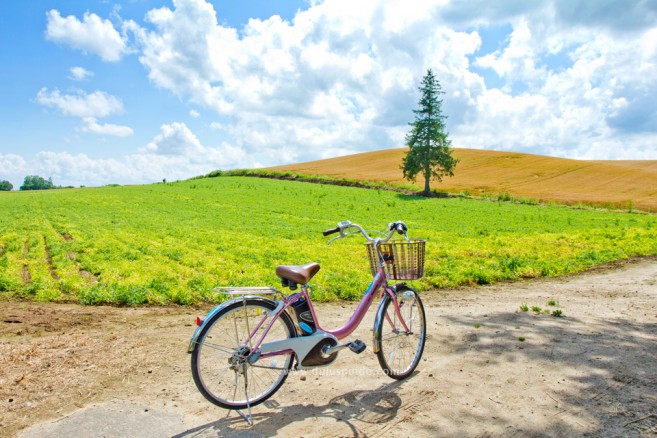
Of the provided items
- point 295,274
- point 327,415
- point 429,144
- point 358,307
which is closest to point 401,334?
point 358,307

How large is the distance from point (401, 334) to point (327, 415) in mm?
1448

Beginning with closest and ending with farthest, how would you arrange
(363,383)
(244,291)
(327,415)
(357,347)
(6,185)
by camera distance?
(244,291)
(327,415)
(357,347)
(363,383)
(6,185)

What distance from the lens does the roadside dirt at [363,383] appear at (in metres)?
4.02

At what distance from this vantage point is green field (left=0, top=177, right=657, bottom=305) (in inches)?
372

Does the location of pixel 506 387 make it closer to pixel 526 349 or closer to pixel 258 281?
pixel 526 349

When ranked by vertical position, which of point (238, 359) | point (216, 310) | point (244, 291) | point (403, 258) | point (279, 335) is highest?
point (403, 258)

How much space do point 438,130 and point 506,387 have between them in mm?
48440

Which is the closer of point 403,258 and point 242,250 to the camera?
point 403,258

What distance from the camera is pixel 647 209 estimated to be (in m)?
40.2

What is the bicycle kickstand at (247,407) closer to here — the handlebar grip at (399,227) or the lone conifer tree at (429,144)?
the handlebar grip at (399,227)

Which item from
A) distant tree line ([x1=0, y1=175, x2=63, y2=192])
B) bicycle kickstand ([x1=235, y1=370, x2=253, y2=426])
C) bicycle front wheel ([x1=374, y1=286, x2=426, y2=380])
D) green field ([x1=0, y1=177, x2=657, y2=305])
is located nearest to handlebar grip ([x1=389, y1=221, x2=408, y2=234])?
bicycle front wheel ([x1=374, y1=286, x2=426, y2=380])

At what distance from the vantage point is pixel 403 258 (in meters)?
4.85

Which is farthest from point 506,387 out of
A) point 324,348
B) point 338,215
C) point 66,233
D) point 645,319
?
point 338,215

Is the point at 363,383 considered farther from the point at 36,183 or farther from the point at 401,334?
the point at 36,183
